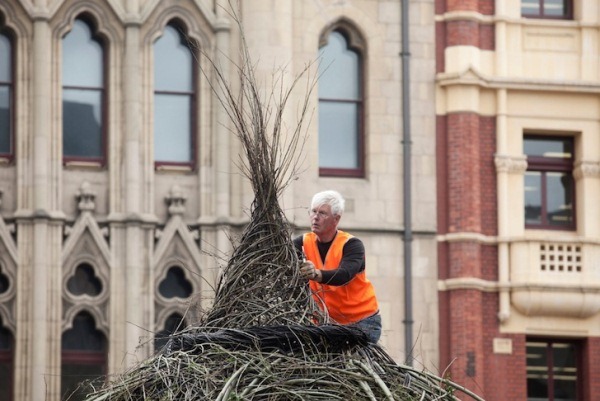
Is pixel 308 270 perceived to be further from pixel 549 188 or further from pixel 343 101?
pixel 549 188

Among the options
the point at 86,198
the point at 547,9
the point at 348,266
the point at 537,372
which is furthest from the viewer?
the point at 547,9

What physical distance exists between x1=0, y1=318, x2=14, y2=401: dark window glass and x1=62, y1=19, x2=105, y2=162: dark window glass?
2560mm

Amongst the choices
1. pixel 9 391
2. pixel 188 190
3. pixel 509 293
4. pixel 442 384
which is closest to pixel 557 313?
pixel 509 293

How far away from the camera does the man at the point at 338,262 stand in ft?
35.6

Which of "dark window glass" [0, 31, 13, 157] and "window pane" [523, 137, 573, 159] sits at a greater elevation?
"dark window glass" [0, 31, 13, 157]

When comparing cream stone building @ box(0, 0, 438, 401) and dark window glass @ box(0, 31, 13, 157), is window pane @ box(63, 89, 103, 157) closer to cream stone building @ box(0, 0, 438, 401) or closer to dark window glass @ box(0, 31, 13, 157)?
cream stone building @ box(0, 0, 438, 401)

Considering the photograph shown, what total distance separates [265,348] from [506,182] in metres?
21.2

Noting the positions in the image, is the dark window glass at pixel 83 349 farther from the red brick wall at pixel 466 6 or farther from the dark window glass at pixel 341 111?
the red brick wall at pixel 466 6

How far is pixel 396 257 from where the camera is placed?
2997 cm

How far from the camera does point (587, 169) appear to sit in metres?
30.6

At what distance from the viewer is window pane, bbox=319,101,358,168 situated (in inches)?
1186

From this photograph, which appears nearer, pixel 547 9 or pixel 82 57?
pixel 82 57

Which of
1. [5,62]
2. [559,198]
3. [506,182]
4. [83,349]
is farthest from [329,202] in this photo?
[559,198]

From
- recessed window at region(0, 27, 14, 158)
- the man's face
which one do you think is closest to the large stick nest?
the man's face
